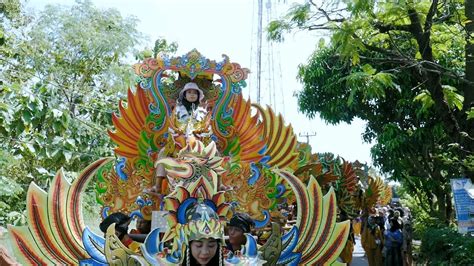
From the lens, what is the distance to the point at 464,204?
7699 millimetres

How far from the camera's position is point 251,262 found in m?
3.76

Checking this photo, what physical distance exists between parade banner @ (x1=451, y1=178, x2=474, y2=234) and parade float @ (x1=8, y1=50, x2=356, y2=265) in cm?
209

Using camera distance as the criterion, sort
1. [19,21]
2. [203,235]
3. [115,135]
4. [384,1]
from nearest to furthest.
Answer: [203,235] → [115,135] → [384,1] → [19,21]

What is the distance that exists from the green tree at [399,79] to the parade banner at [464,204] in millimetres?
196

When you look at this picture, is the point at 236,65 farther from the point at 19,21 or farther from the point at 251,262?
the point at 19,21

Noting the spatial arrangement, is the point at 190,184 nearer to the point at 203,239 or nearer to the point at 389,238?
the point at 203,239

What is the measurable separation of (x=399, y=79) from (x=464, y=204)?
6661 mm

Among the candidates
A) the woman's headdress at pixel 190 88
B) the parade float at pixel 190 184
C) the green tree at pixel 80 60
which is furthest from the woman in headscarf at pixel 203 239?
the green tree at pixel 80 60

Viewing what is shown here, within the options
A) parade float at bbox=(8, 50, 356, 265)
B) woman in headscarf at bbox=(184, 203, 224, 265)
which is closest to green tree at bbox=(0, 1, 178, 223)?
parade float at bbox=(8, 50, 356, 265)

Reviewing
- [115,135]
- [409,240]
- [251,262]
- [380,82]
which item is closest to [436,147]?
[409,240]

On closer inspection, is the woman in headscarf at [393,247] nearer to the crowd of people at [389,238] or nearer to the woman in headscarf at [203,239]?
the crowd of people at [389,238]

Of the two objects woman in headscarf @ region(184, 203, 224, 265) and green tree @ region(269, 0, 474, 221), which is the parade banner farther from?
woman in headscarf @ region(184, 203, 224, 265)

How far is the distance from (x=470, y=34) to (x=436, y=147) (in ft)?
27.1

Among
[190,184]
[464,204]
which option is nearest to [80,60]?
[464,204]
